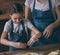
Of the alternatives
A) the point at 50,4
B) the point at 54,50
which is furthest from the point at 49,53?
the point at 50,4

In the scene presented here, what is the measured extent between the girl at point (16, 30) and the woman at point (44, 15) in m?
0.04

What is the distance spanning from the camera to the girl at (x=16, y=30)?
133 centimetres

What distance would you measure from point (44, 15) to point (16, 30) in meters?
0.21

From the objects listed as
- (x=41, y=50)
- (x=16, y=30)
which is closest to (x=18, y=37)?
(x=16, y=30)

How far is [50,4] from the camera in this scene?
1.37 metres

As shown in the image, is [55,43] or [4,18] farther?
[55,43]

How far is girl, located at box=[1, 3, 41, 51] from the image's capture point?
1328 mm

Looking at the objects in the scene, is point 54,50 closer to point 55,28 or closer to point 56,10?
point 55,28

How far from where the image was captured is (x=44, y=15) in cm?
136

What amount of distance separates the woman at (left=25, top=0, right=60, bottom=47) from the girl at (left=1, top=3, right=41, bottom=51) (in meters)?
0.04

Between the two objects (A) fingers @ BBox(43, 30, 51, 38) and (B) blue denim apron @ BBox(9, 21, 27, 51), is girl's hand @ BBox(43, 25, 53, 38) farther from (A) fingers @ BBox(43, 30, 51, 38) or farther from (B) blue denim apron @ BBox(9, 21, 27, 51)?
(B) blue denim apron @ BBox(9, 21, 27, 51)

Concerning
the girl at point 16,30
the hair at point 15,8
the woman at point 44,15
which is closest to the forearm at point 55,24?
the woman at point 44,15

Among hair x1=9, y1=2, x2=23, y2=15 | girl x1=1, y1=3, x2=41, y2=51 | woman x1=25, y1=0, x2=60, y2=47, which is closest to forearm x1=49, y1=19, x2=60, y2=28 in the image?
woman x1=25, y1=0, x2=60, y2=47

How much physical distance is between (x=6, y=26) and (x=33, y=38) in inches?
7.6
